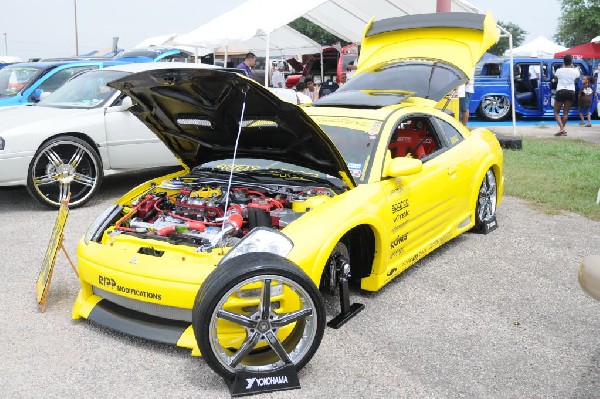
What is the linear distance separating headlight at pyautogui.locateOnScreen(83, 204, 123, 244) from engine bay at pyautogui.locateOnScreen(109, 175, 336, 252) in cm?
6

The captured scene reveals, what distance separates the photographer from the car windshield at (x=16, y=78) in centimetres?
1038

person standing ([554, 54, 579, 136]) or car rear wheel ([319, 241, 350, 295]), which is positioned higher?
person standing ([554, 54, 579, 136])

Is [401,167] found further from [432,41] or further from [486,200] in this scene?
[432,41]

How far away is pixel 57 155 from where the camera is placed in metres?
6.91

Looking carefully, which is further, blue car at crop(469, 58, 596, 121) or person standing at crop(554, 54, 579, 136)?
blue car at crop(469, 58, 596, 121)

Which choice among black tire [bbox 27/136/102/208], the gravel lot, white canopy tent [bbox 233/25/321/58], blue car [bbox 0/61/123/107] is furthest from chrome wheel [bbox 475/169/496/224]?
white canopy tent [bbox 233/25/321/58]

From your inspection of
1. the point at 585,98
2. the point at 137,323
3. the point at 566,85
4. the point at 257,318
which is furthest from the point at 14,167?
the point at 585,98

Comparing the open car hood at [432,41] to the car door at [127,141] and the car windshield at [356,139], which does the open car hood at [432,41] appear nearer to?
the car windshield at [356,139]

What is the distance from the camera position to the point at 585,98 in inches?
590

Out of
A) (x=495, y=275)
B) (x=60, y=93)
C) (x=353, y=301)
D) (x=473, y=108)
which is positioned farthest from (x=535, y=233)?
(x=473, y=108)

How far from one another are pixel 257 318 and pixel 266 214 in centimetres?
91

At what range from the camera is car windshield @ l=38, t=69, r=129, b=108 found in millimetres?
7527

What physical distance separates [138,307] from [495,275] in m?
2.84

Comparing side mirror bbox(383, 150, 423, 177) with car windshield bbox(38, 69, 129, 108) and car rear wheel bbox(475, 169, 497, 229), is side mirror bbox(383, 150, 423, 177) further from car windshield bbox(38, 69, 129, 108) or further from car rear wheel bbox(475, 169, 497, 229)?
car windshield bbox(38, 69, 129, 108)
